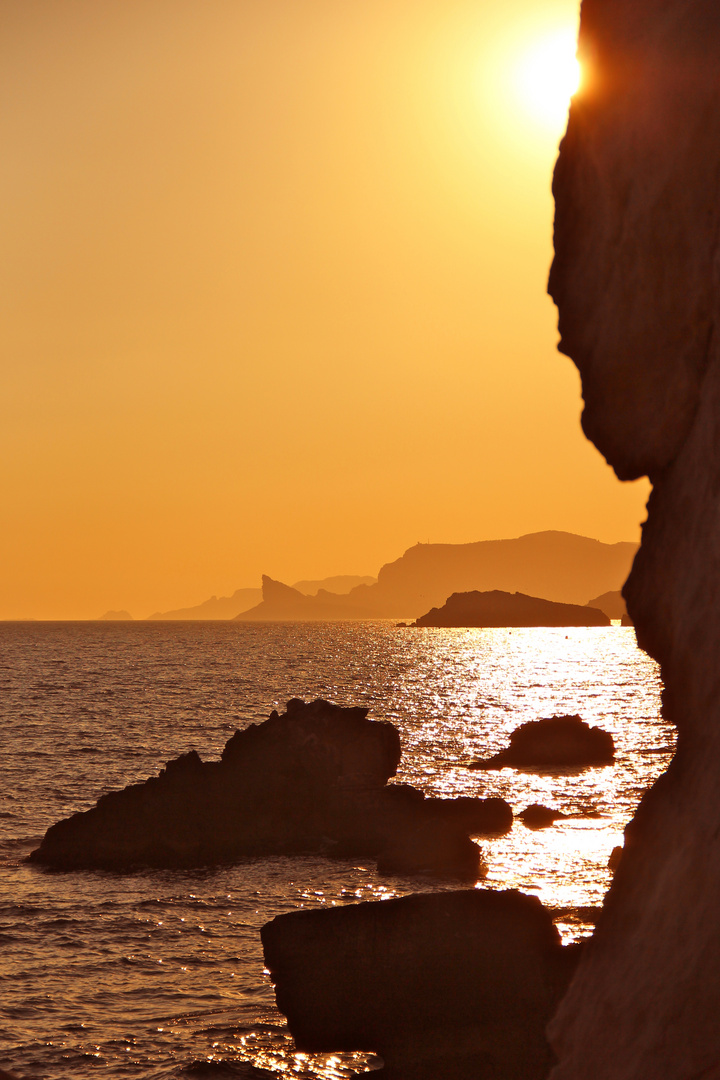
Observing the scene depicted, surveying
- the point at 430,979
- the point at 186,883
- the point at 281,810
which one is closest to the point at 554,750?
the point at 281,810

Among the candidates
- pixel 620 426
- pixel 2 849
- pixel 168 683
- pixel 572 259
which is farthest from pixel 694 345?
pixel 168 683

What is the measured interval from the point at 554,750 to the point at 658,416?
4839 cm

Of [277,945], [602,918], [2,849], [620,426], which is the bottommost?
[2,849]

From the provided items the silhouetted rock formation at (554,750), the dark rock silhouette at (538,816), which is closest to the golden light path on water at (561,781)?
the dark rock silhouette at (538,816)

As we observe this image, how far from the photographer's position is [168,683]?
108 metres

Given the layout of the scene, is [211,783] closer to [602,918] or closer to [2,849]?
[2,849]

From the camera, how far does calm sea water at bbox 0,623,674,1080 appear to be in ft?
63.5

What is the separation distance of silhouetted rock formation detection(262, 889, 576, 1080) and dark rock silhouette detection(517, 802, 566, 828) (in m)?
22.1

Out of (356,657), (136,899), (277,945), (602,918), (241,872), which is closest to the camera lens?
(602,918)

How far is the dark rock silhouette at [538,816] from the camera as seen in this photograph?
125ft

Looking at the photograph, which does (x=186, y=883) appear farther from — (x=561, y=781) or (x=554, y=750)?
(x=554, y=750)

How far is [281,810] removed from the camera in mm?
33156

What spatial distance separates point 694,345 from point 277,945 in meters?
13.8

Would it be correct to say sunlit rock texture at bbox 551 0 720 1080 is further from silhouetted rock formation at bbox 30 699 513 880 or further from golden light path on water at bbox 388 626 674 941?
silhouetted rock formation at bbox 30 699 513 880
